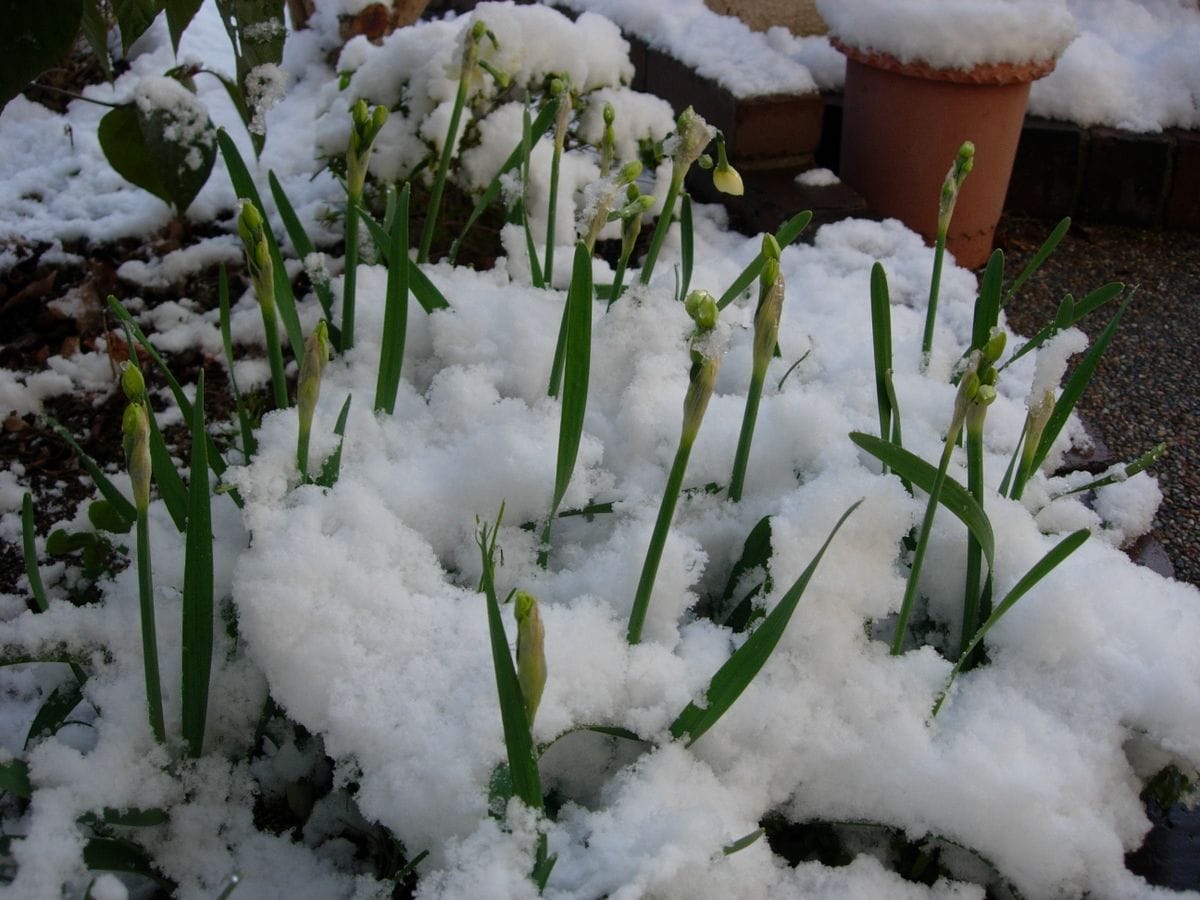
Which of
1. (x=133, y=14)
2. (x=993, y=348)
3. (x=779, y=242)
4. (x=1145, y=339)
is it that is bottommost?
(x=1145, y=339)

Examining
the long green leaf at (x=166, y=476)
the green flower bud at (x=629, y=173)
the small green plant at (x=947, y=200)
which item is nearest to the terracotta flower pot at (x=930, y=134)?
the small green plant at (x=947, y=200)

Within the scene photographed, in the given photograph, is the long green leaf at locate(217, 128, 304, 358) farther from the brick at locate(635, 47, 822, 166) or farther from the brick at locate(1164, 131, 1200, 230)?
the brick at locate(1164, 131, 1200, 230)

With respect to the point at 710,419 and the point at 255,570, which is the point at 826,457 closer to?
the point at 710,419

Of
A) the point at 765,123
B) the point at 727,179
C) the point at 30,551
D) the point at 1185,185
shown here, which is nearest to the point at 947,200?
the point at 727,179

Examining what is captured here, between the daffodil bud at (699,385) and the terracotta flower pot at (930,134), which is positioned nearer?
the daffodil bud at (699,385)

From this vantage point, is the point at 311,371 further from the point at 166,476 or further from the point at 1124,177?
the point at 1124,177

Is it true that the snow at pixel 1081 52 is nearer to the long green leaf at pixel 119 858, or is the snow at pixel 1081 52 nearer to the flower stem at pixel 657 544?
the flower stem at pixel 657 544
